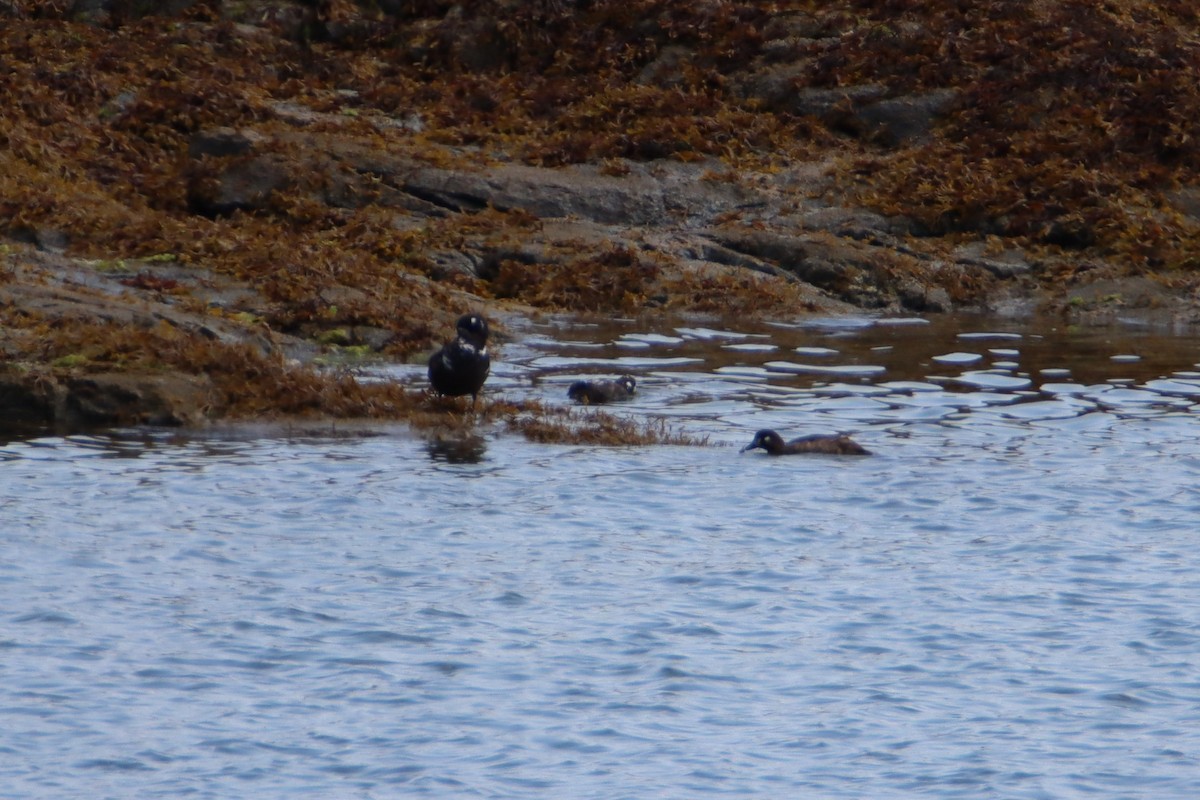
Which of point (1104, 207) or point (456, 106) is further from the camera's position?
point (456, 106)

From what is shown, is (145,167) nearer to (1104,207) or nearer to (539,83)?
(539,83)

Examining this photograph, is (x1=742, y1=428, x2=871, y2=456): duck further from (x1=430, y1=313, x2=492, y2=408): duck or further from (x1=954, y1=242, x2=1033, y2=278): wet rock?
(x1=954, y1=242, x2=1033, y2=278): wet rock

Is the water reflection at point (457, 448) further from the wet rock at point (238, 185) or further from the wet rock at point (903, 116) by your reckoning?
the wet rock at point (903, 116)

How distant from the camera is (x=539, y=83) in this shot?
29.2m

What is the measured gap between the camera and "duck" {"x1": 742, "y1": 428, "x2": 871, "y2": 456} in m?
14.2

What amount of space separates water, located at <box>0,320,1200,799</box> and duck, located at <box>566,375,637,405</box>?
0.57 metres

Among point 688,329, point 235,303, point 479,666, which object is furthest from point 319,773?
point 688,329

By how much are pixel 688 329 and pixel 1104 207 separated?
24.2 feet

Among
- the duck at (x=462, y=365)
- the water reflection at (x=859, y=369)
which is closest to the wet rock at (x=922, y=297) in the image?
the water reflection at (x=859, y=369)

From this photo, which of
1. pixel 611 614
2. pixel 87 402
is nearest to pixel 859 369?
pixel 87 402

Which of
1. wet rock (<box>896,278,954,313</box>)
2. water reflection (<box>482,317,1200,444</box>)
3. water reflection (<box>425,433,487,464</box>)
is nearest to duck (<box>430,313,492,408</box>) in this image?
water reflection (<box>425,433,487,464</box>)

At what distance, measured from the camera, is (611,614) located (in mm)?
10234

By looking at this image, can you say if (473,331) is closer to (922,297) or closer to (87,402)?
(87,402)

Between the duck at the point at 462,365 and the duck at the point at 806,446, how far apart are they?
8.94ft
